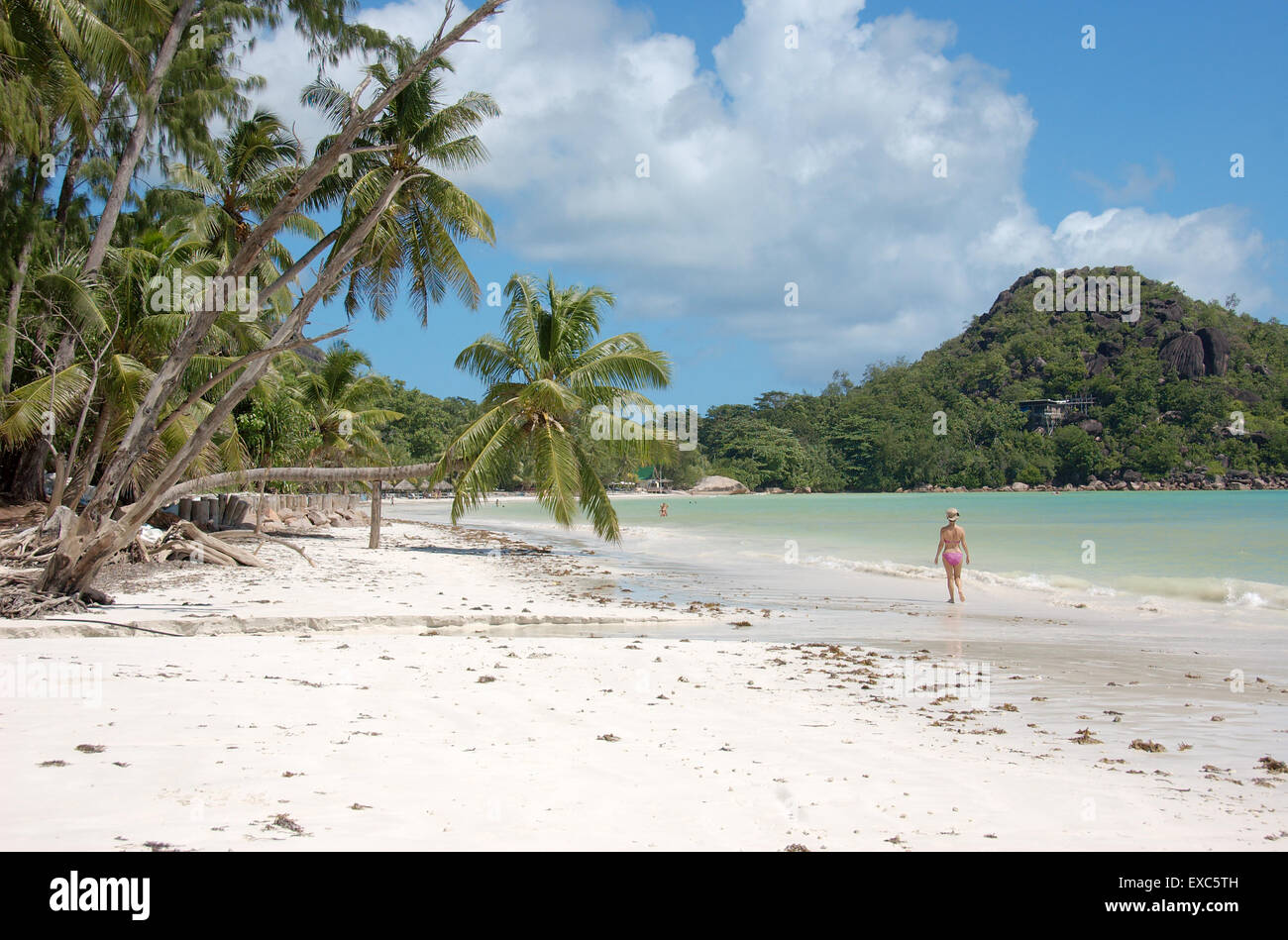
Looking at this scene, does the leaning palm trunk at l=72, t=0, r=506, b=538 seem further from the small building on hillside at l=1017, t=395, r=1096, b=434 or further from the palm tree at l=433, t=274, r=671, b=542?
the small building on hillside at l=1017, t=395, r=1096, b=434

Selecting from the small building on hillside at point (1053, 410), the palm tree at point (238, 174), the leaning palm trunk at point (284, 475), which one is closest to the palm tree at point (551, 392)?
the leaning palm trunk at point (284, 475)

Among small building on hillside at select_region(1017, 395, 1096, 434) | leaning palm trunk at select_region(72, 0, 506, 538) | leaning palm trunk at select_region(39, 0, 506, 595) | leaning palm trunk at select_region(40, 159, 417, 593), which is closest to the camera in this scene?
leaning palm trunk at select_region(72, 0, 506, 538)

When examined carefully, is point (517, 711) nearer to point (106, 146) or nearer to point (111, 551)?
point (111, 551)

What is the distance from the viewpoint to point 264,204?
1559 cm

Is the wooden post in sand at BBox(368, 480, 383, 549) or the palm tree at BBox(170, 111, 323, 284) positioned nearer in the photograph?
the palm tree at BBox(170, 111, 323, 284)

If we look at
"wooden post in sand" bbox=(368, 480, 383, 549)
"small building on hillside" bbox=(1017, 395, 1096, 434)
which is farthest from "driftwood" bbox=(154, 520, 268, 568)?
"small building on hillside" bbox=(1017, 395, 1096, 434)

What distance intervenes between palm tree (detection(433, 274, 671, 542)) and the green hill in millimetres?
78457

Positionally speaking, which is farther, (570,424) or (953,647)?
(570,424)

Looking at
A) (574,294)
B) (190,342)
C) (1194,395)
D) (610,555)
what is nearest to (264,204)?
(574,294)

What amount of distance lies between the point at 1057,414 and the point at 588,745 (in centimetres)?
10919

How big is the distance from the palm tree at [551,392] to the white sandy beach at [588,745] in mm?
7282

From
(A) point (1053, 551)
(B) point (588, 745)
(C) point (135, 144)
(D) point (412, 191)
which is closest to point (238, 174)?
(C) point (135, 144)

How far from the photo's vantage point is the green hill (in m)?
89.6
